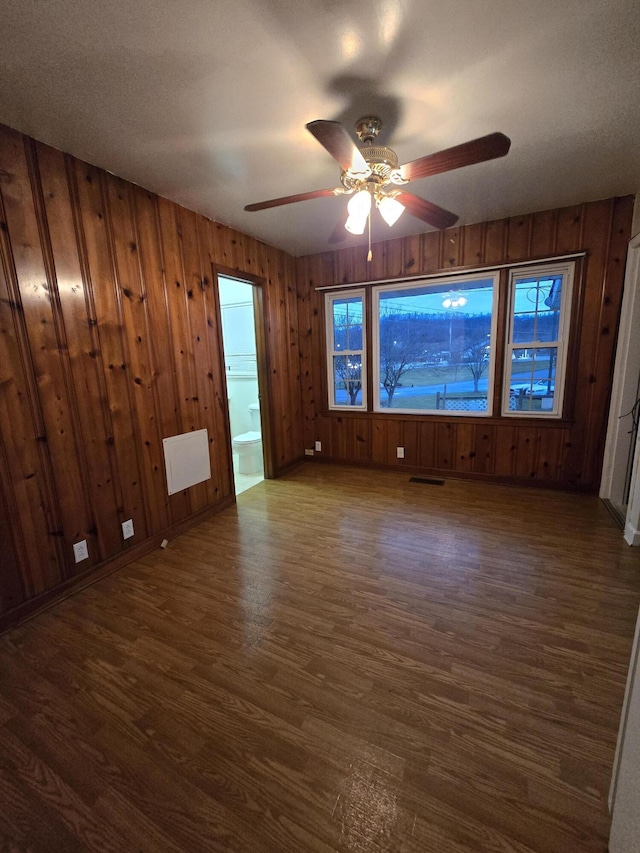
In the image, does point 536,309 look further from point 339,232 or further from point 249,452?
point 249,452

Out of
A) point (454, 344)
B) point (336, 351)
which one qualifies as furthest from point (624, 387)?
point (336, 351)

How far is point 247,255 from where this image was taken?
140 inches

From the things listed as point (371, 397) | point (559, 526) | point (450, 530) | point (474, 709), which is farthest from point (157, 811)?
point (371, 397)

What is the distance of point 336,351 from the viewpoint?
4.38 m

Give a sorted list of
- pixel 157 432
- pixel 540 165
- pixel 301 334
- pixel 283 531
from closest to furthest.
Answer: pixel 540 165 < pixel 157 432 < pixel 283 531 < pixel 301 334

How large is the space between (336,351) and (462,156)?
2.89 meters

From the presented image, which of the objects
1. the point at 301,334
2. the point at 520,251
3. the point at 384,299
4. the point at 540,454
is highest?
the point at 520,251

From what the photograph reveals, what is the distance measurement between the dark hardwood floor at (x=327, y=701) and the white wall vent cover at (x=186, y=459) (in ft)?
2.01

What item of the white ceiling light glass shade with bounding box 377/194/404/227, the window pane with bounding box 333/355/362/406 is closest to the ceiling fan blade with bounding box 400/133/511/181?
the white ceiling light glass shade with bounding box 377/194/404/227

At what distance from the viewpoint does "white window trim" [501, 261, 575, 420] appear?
10.7 ft

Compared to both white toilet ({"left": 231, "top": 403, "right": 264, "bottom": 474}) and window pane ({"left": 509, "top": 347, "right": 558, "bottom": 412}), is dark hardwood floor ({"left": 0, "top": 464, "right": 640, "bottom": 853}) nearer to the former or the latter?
window pane ({"left": 509, "top": 347, "right": 558, "bottom": 412})

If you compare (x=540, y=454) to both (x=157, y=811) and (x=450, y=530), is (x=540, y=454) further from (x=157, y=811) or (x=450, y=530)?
(x=157, y=811)

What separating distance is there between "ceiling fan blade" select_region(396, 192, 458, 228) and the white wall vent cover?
2289 mm

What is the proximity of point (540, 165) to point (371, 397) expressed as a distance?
249 centimetres
